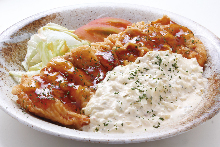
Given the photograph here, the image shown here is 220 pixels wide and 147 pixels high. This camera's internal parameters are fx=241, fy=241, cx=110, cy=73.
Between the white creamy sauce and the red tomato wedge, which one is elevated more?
the red tomato wedge

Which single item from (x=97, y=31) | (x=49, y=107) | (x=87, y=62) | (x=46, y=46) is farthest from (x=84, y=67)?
(x=97, y=31)

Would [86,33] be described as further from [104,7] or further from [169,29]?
[169,29]

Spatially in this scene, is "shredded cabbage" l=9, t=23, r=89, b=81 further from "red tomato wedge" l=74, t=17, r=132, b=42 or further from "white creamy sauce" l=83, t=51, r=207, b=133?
"white creamy sauce" l=83, t=51, r=207, b=133

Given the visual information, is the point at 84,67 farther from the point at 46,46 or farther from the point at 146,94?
the point at 46,46

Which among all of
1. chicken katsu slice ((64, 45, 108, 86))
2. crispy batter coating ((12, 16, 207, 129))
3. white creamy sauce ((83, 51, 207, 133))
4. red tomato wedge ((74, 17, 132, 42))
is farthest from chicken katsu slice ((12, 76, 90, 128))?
red tomato wedge ((74, 17, 132, 42))

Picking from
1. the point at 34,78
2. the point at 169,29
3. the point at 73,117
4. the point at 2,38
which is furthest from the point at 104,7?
the point at 73,117

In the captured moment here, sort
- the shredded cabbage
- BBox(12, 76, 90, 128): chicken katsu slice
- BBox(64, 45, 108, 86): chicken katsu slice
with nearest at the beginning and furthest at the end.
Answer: BBox(12, 76, 90, 128): chicken katsu slice → BBox(64, 45, 108, 86): chicken katsu slice → the shredded cabbage
